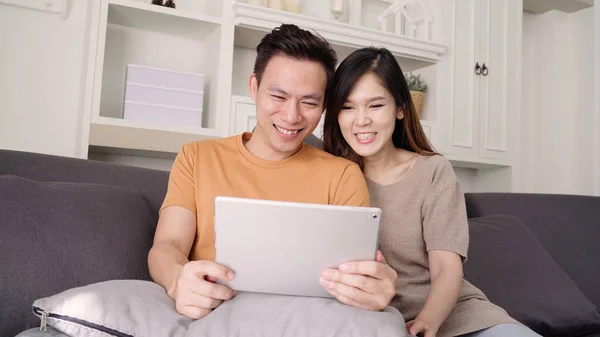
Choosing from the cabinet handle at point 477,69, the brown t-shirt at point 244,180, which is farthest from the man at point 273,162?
the cabinet handle at point 477,69

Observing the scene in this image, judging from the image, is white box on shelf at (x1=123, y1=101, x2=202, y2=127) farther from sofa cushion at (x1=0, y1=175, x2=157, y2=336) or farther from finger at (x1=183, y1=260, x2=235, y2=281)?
finger at (x1=183, y1=260, x2=235, y2=281)

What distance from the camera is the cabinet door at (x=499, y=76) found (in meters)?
3.38

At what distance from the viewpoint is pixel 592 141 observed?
12.4 feet

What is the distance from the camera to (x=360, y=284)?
924mm

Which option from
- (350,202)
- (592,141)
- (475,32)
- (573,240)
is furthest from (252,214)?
(592,141)


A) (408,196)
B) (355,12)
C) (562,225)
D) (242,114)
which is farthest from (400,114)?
(355,12)

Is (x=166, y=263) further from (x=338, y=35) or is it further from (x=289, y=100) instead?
(x=338, y=35)

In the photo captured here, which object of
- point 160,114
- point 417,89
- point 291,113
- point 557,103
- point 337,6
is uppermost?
point 337,6

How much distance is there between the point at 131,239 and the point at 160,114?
1309 millimetres

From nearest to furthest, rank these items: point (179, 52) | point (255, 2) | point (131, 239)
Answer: point (131, 239), point (255, 2), point (179, 52)

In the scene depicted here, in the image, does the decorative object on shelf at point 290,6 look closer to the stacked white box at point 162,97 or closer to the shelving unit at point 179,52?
the shelving unit at point 179,52

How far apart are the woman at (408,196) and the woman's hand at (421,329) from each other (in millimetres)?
34

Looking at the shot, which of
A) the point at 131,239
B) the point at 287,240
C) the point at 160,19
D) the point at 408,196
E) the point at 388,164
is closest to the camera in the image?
the point at 287,240

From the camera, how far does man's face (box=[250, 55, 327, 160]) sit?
1.37 m
